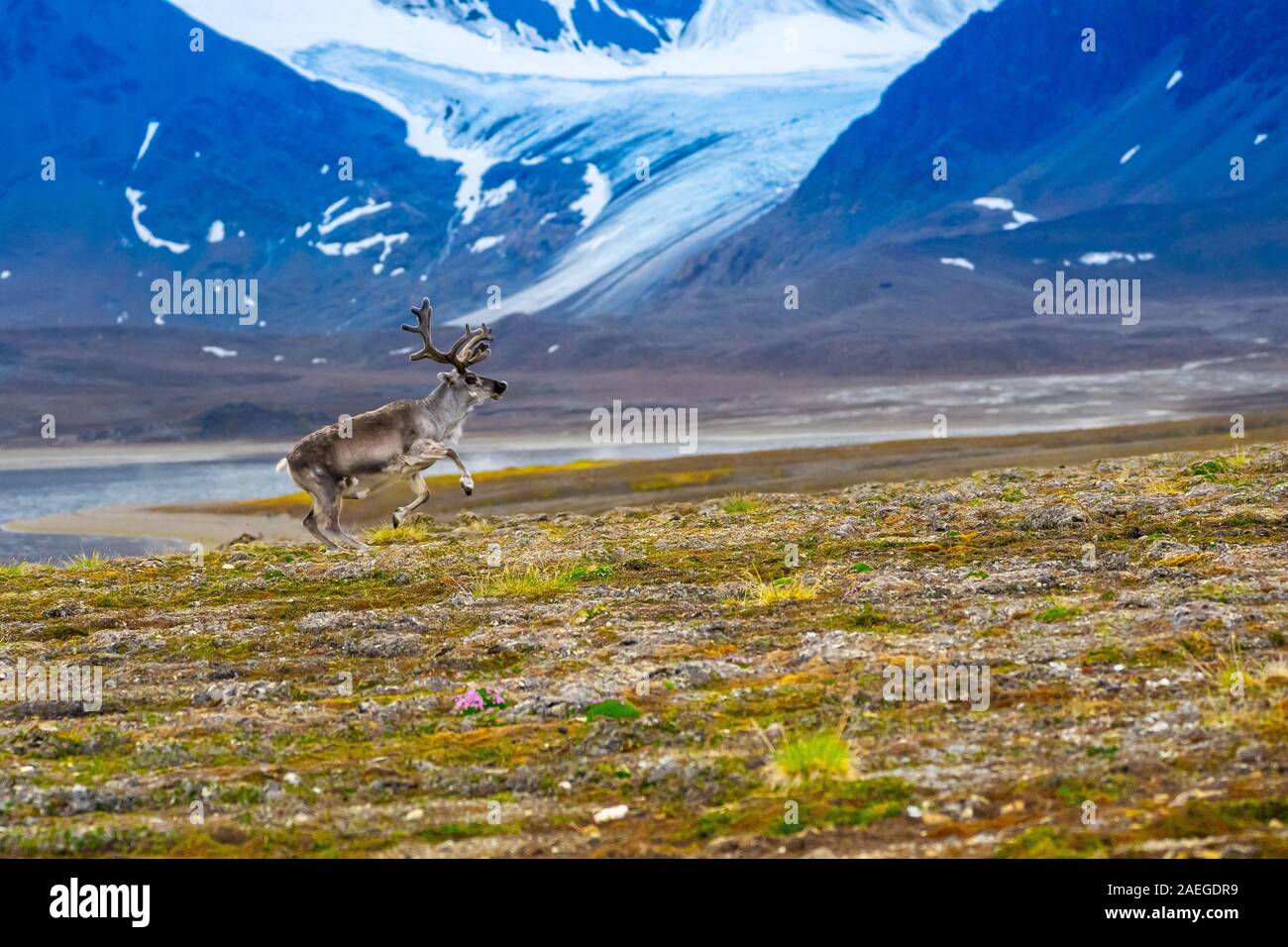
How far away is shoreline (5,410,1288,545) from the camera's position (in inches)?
1607

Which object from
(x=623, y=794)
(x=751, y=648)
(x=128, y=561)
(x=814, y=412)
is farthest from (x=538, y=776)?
(x=814, y=412)

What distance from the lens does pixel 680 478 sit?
44188 mm

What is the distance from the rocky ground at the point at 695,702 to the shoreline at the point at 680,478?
21139 millimetres

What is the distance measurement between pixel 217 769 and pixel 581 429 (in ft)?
267

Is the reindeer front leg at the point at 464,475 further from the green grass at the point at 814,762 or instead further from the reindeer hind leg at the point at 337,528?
the green grass at the point at 814,762

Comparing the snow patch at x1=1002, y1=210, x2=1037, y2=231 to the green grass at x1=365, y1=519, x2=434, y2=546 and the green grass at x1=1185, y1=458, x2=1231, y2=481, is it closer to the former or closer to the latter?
the green grass at x1=1185, y1=458, x2=1231, y2=481

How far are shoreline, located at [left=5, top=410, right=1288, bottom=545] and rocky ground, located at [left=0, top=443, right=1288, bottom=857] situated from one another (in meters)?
21.1

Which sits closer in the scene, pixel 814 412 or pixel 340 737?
pixel 340 737

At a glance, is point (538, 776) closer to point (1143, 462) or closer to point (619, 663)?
point (619, 663)

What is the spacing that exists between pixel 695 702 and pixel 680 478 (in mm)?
34044

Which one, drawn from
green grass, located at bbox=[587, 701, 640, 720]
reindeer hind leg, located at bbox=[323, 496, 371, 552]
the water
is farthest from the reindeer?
the water

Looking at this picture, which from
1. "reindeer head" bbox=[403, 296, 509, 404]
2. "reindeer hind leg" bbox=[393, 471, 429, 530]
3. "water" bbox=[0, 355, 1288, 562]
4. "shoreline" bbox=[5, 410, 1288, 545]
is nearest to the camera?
"reindeer hind leg" bbox=[393, 471, 429, 530]
